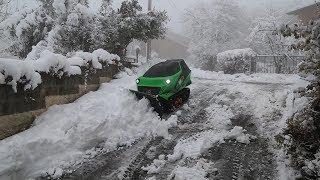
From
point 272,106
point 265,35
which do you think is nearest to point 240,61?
point 265,35

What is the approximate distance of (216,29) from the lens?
113ft

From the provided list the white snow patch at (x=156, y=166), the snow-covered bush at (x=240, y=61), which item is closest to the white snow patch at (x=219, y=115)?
the white snow patch at (x=156, y=166)

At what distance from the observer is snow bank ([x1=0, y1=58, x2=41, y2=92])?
7.15 metres

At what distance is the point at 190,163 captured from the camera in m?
6.34

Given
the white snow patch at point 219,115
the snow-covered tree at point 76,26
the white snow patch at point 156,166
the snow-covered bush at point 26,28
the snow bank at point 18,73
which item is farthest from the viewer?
the snow-covered bush at point 26,28

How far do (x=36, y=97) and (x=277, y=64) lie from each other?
671 inches

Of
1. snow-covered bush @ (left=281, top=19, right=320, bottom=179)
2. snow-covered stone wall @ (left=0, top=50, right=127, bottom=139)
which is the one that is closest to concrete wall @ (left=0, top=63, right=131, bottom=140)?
snow-covered stone wall @ (left=0, top=50, right=127, bottom=139)

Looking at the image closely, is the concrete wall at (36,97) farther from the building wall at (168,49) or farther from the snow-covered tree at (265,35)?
the building wall at (168,49)

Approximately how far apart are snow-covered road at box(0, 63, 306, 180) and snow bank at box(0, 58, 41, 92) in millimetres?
974

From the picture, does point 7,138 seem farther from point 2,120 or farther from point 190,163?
point 190,163

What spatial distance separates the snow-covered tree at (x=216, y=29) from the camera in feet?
112

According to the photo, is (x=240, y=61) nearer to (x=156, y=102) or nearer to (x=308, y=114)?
(x=156, y=102)

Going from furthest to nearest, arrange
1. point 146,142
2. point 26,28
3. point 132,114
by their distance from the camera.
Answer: point 26,28 < point 132,114 < point 146,142

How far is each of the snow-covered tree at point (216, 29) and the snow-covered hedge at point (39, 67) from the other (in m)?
22.8
